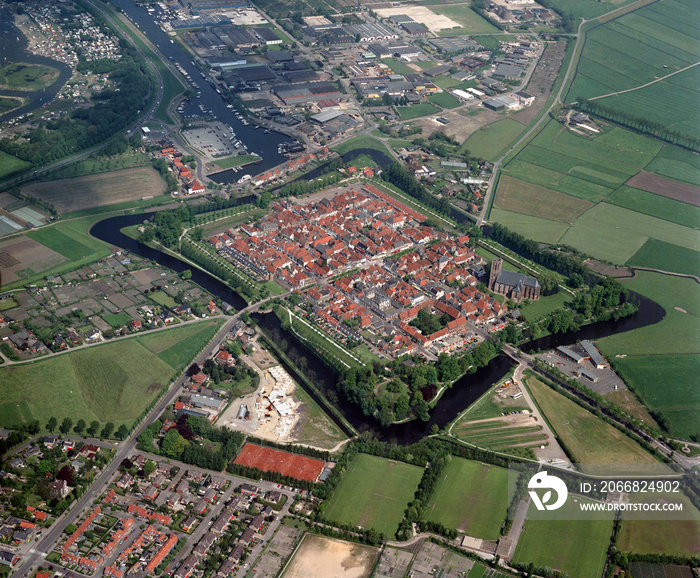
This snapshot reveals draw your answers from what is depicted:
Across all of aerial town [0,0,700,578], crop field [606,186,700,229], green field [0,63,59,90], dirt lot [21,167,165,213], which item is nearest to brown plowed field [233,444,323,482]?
aerial town [0,0,700,578]

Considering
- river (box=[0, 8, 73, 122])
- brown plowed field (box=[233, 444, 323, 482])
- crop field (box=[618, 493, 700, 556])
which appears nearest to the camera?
crop field (box=[618, 493, 700, 556])

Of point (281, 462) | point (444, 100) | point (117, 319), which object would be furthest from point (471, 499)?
point (444, 100)

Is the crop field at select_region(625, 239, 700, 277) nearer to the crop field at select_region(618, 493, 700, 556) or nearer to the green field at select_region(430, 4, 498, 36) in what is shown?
the crop field at select_region(618, 493, 700, 556)

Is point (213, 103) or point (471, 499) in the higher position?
point (471, 499)

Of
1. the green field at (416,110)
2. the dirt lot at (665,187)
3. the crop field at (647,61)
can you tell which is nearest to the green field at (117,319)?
the green field at (416,110)

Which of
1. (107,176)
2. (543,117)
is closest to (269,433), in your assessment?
(107,176)

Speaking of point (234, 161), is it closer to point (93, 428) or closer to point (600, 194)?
point (600, 194)

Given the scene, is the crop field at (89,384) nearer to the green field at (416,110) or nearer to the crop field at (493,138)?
the crop field at (493,138)
